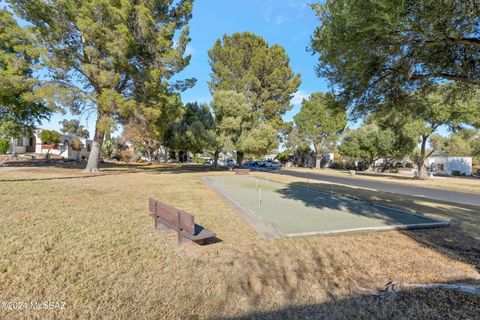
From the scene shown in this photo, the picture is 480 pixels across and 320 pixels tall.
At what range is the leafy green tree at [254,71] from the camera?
30.7 m

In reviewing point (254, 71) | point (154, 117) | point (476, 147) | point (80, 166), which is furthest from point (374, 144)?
point (80, 166)

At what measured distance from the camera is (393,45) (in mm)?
4527

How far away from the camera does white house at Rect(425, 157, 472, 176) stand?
3781 centimetres

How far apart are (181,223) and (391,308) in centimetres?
326

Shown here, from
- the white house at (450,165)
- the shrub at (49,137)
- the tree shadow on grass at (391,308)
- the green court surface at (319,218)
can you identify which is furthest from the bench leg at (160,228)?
the white house at (450,165)

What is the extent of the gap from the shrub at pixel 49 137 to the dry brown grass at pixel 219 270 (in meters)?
34.1

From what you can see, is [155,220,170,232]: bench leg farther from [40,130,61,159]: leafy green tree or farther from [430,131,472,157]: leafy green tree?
[430,131,472,157]: leafy green tree

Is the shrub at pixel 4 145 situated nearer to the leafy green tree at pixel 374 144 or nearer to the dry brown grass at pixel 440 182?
the dry brown grass at pixel 440 182

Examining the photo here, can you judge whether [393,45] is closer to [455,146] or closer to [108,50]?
[108,50]

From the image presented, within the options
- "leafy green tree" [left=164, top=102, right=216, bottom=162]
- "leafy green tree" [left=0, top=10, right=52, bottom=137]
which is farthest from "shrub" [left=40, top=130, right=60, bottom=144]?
"leafy green tree" [left=164, top=102, right=216, bottom=162]

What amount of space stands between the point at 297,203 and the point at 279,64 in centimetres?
2707

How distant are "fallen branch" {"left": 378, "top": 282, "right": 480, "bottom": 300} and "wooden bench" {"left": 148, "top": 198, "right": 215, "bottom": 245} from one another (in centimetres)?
271

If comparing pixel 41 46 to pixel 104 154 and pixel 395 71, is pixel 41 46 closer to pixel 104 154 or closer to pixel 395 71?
pixel 395 71

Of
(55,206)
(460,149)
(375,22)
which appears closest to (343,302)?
(375,22)
